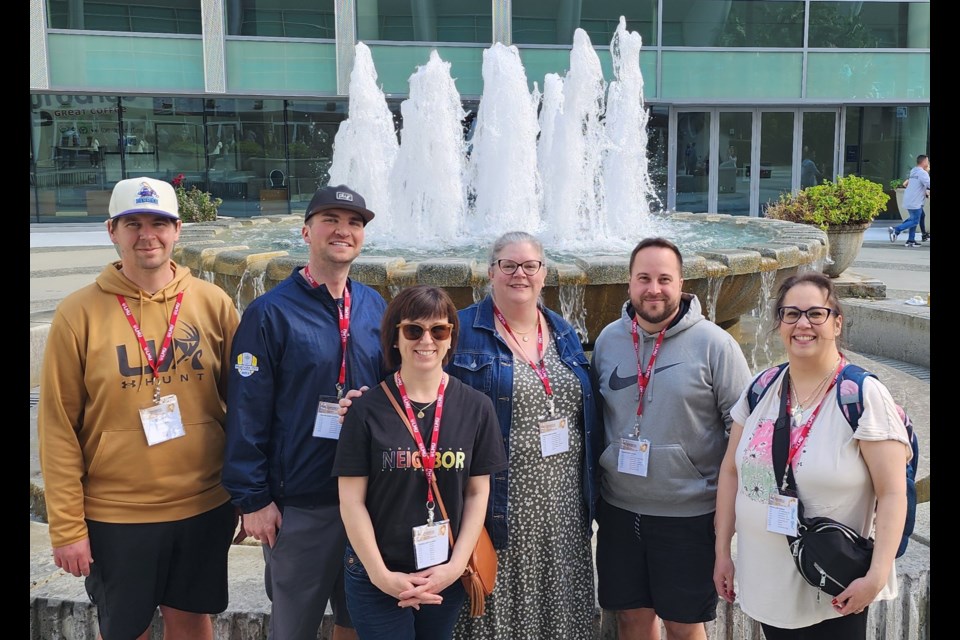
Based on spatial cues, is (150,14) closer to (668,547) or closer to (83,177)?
(83,177)

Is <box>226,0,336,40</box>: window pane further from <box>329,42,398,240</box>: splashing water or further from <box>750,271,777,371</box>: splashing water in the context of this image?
<box>750,271,777,371</box>: splashing water

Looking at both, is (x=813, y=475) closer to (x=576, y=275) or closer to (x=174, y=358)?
(x=174, y=358)

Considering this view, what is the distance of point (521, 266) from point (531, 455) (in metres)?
0.63

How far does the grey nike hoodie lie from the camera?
9.37 feet

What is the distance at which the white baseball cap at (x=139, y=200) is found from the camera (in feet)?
9.03

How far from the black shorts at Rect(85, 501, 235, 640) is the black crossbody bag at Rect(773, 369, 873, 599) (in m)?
1.83

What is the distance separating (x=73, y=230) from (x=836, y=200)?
16541mm

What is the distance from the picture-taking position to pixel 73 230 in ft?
65.3

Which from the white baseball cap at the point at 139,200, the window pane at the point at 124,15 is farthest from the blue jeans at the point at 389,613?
the window pane at the point at 124,15

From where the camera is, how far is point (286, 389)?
9.16ft

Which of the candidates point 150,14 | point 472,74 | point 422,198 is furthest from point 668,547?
point 150,14

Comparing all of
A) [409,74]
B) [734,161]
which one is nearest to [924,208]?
[734,161]

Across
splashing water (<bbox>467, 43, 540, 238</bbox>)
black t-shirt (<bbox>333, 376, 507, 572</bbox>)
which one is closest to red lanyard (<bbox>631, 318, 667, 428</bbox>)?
black t-shirt (<bbox>333, 376, 507, 572</bbox>)

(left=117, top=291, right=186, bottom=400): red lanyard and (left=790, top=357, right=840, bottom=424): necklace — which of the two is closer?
(left=790, top=357, right=840, bottom=424): necklace
